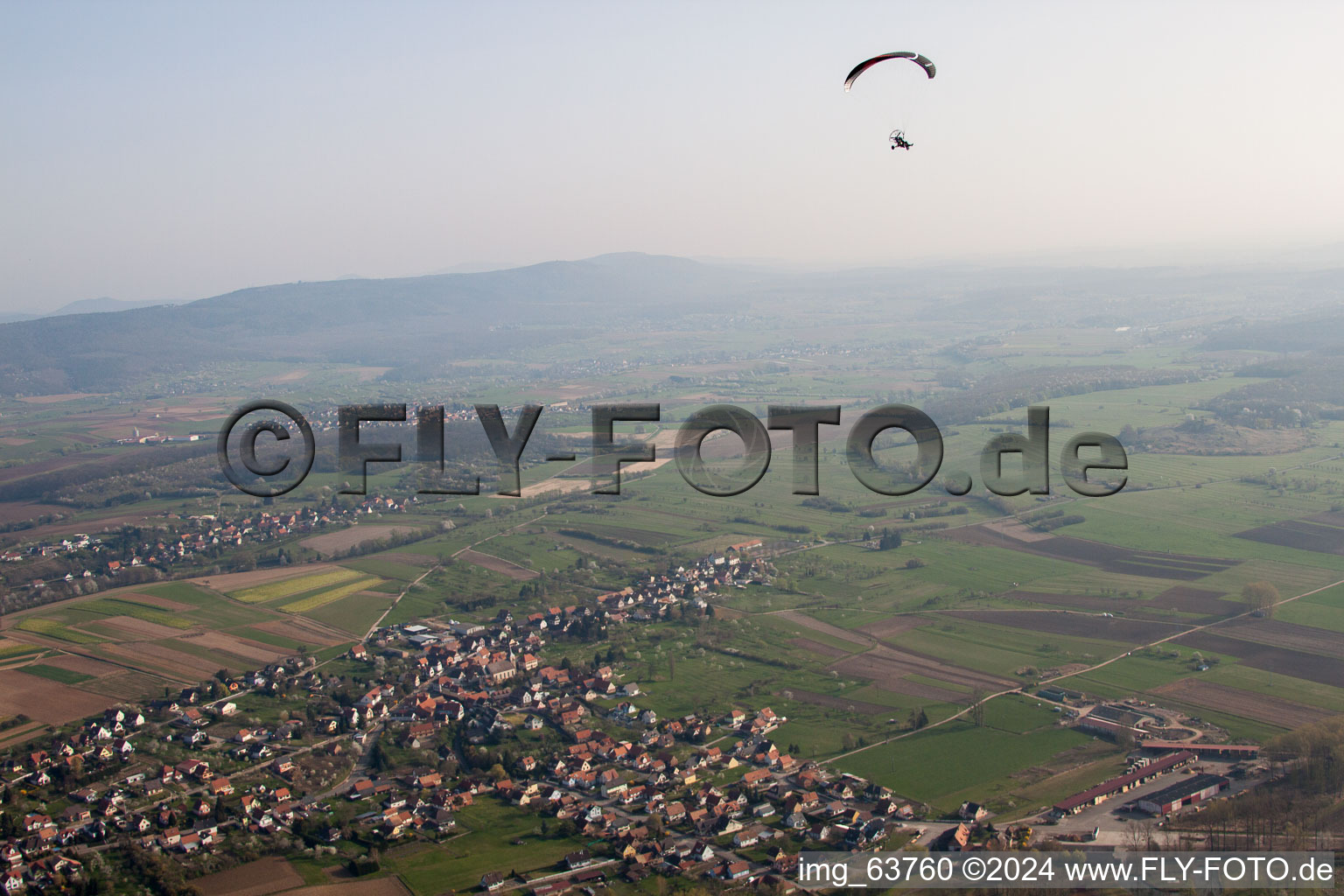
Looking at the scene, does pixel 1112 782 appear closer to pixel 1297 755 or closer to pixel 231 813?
pixel 1297 755

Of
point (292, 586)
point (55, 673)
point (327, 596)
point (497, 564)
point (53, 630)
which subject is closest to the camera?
point (55, 673)

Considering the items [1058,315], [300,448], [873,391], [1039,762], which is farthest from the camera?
[1058,315]

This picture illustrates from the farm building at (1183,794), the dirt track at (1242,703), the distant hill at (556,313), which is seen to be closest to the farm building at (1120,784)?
the farm building at (1183,794)

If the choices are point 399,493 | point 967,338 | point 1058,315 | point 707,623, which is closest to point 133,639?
point 707,623

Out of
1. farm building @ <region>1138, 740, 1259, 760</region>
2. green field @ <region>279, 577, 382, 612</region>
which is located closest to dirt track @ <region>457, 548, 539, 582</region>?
green field @ <region>279, 577, 382, 612</region>

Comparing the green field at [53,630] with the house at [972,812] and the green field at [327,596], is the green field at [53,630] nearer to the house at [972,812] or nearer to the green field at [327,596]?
the green field at [327,596]

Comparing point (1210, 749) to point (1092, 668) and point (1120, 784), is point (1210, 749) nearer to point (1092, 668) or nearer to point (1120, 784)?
point (1120, 784)

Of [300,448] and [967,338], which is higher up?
[967,338]

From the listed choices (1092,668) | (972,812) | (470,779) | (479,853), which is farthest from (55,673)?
(1092,668)
